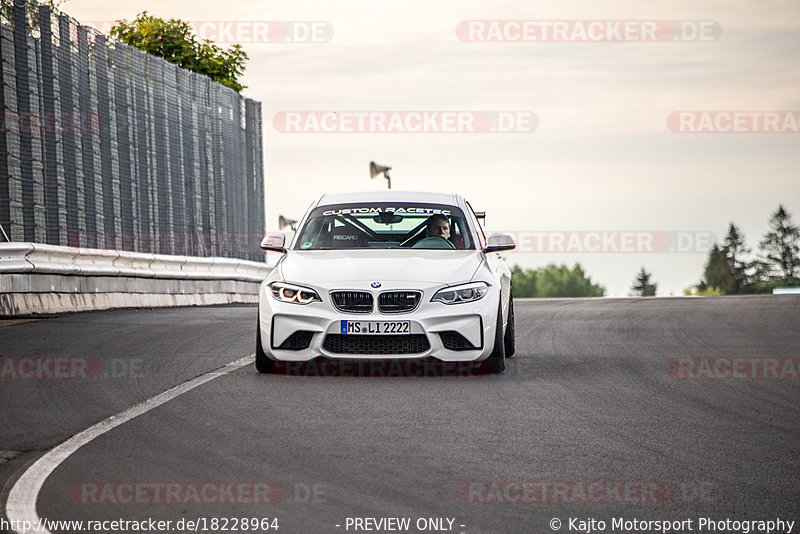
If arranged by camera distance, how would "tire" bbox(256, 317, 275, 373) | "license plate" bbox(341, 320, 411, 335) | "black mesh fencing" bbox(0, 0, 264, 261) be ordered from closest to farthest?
"license plate" bbox(341, 320, 411, 335)
"tire" bbox(256, 317, 275, 373)
"black mesh fencing" bbox(0, 0, 264, 261)

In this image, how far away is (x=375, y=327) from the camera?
9852mm

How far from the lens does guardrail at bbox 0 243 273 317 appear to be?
16.9 meters

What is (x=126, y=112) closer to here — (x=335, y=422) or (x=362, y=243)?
(x=362, y=243)

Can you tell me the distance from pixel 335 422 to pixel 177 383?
2.27 m

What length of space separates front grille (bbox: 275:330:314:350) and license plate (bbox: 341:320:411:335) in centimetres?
32

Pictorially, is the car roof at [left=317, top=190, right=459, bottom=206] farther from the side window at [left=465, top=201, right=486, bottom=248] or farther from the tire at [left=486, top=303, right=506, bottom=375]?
the tire at [left=486, top=303, right=506, bottom=375]

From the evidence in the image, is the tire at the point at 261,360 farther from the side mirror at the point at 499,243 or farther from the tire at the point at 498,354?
the side mirror at the point at 499,243

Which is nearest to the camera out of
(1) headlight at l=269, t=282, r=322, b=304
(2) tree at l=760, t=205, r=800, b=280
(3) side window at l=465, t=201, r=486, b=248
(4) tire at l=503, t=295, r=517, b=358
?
(1) headlight at l=269, t=282, r=322, b=304

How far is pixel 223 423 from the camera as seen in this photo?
7.64 meters

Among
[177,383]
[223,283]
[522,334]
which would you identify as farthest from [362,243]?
[223,283]

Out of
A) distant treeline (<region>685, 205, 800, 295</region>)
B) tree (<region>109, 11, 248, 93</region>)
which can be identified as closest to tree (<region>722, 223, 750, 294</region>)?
distant treeline (<region>685, 205, 800, 295</region>)

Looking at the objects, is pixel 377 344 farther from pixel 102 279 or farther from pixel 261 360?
pixel 102 279

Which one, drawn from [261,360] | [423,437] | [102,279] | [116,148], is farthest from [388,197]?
[116,148]

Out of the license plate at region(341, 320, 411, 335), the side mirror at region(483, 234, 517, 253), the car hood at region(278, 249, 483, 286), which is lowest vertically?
the license plate at region(341, 320, 411, 335)
